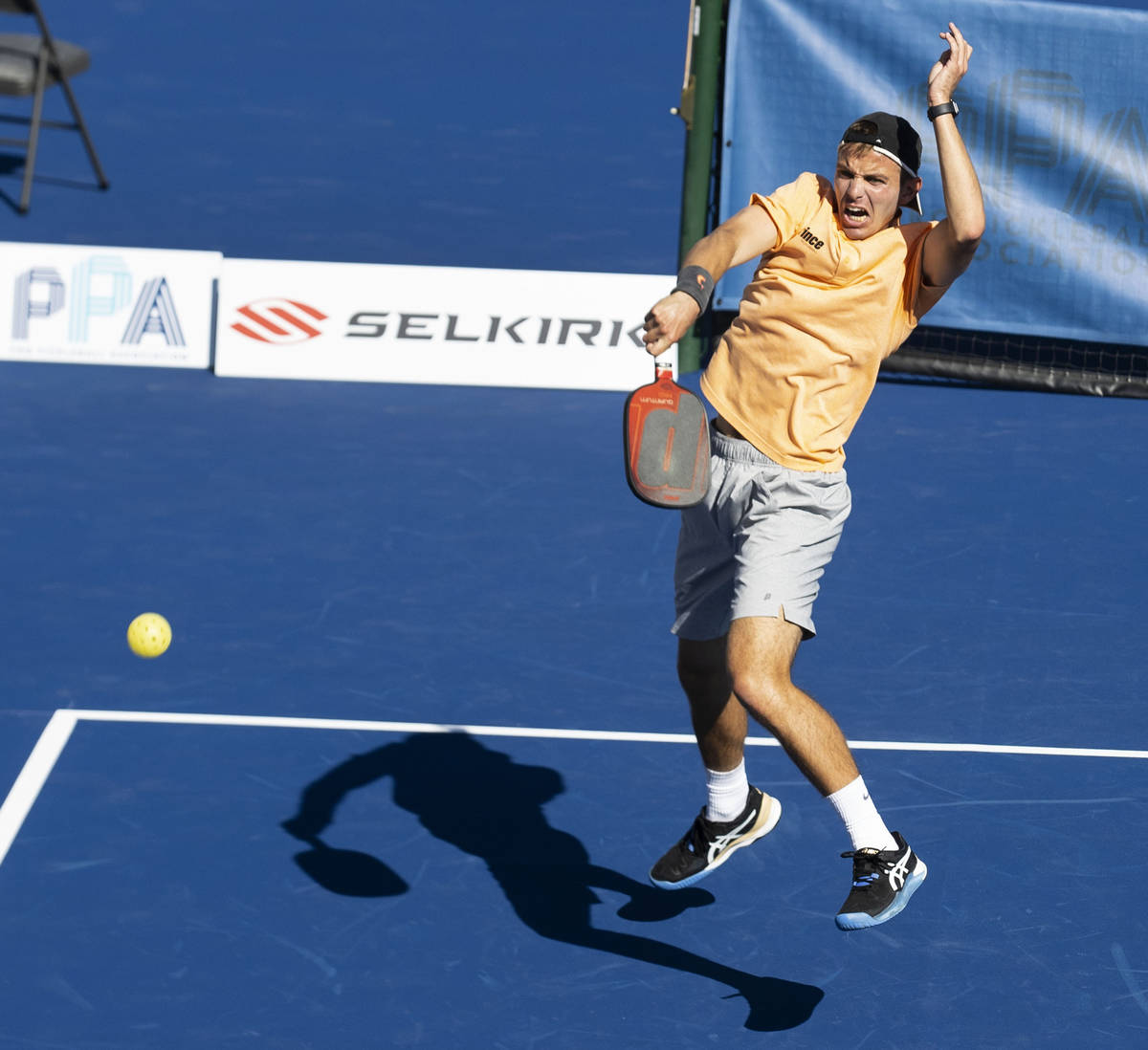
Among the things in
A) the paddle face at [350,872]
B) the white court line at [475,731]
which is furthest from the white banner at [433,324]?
the paddle face at [350,872]

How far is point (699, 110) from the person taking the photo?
10508mm

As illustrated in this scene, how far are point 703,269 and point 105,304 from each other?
678 centimetres

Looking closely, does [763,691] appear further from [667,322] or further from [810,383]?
[667,322]

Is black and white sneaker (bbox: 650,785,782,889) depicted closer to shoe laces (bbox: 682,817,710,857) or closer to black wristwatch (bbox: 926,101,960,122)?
shoe laces (bbox: 682,817,710,857)

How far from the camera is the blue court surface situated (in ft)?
16.7

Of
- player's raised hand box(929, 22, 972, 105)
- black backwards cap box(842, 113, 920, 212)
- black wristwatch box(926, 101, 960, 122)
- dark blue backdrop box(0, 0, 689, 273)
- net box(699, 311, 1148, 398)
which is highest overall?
player's raised hand box(929, 22, 972, 105)

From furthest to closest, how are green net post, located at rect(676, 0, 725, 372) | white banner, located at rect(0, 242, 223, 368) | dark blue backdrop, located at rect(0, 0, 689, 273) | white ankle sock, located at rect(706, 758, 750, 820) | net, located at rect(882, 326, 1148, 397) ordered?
dark blue backdrop, located at rect(0, 0, 689, 273)
net, located at rect(882, 326, 1148, 397)
white banner, located at rect(0, 242, 223, 368)
green net post, located at rect(676, 0, 725, 372)
white ankle sock, located at rect(706, 758, 750, 820)

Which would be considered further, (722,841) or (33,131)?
(33,131)

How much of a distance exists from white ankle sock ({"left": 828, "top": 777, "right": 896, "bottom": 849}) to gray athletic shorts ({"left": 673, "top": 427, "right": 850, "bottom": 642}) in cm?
46

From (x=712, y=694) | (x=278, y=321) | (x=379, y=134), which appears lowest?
(x=379, y=134)

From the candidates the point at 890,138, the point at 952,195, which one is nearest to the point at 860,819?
the point at 952,195

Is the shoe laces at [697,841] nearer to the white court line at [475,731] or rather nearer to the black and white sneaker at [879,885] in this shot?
the black and white sneaker at [879,885]

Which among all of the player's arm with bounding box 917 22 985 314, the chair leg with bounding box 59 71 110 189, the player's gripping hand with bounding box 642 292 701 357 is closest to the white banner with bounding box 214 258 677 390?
the chair leg with bounding box 59 71 110 189

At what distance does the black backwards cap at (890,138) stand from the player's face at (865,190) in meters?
0.02
